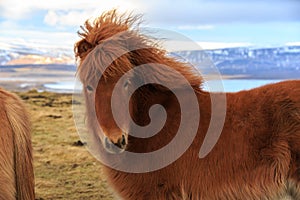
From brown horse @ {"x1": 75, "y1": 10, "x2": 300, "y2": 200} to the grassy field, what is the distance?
0.56 m

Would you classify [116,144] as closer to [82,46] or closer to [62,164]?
[82,46]

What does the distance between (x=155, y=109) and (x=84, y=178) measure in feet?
14.2

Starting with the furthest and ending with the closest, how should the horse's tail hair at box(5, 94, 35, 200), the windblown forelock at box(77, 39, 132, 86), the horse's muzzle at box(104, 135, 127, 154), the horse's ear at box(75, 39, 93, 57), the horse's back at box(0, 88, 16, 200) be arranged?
1. the horse's ear at box(75, 39, 93, 57)
2. the windblown forelock at box(77, 39, 132, 86)
3. the horse's muzzle at box(104, 135, 127, 154)
4. the horse's tail hair at box(5, 94, 35, 200)
5. the horse's back at box(0, 88, 16, 200)

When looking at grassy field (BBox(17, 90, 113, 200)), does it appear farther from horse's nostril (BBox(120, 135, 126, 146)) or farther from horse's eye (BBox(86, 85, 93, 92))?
horse's nostril (BBox(120, 135, 126, 146))

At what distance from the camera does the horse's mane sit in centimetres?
371

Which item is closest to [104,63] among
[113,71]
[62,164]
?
[113,71]

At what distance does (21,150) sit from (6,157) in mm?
163

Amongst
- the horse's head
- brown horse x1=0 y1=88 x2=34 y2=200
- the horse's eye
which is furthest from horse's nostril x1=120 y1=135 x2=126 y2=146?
brown horse x1=0 y1=88 x2=34 y2=200

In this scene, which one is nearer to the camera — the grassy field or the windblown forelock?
the windblown forelock

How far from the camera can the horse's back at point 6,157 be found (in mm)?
3217

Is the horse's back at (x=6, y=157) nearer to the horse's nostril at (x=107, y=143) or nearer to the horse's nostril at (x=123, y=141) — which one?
the horse's nostril at (x=107, y=143)

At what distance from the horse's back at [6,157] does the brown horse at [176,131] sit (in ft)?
2.15

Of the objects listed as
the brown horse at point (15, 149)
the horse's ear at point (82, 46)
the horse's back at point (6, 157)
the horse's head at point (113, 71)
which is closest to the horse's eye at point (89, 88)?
the horse's head at point (113, 71)

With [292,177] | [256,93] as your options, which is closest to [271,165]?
[292,177]
